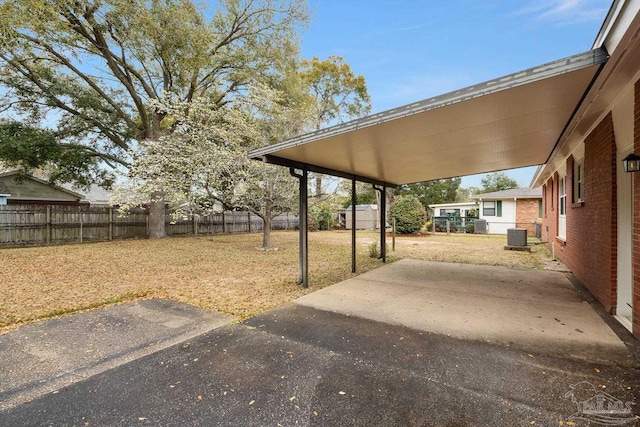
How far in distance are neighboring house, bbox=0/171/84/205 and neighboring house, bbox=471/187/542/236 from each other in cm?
2544

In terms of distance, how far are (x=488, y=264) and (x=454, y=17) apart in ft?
28.4

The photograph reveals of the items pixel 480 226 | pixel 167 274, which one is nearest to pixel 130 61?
pixel 167 274

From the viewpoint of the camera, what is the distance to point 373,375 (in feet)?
8.93

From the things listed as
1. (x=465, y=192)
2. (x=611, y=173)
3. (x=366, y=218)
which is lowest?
(x=366, y=218)

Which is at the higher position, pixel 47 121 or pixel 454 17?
pixel 454 17

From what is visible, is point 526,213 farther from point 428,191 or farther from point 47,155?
point 47,155

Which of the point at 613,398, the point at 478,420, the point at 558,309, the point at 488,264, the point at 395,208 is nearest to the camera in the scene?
the point at 478,420

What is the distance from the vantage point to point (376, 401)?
2.35 meters

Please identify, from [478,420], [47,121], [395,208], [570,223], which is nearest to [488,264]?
[570,223]

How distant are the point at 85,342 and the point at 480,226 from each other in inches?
845

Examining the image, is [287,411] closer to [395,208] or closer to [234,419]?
[234,419]

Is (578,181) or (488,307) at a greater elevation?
(578,181)

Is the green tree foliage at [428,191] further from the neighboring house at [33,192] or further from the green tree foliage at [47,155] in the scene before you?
the neighboring house at [33,192]

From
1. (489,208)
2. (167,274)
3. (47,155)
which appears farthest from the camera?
(489,208)
